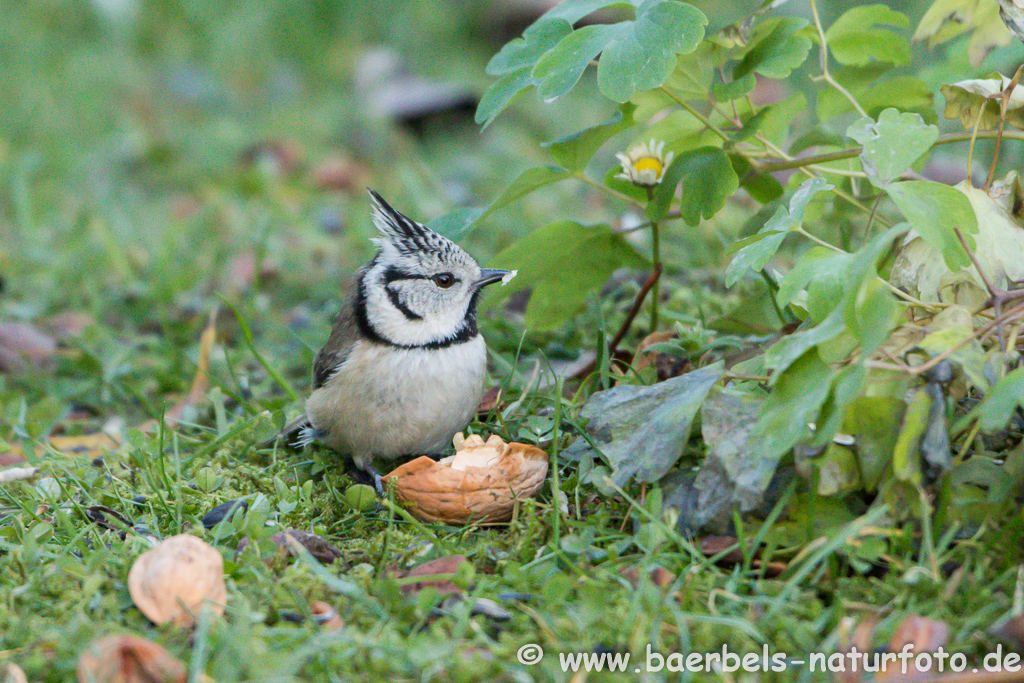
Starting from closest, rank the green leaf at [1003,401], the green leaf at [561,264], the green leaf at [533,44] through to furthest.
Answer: the green leaf at [1003,401] → the green leaf at [533,44] → the green leaf at [561,264]

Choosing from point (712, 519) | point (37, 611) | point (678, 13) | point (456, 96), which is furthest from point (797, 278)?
point (456, 96)

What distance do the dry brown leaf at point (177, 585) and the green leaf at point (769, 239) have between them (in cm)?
148

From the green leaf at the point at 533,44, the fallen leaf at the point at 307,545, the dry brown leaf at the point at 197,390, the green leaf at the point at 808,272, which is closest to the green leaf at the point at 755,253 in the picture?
the green leaf at the point at 808,272

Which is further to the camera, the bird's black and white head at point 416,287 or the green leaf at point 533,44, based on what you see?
the bird's black and white head at point 416,287

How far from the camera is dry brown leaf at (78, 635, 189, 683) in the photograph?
6.61 feet

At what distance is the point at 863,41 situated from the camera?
312 centimetres

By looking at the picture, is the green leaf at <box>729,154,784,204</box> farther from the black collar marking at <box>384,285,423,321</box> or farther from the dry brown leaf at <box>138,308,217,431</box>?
the dry brown leaf at <box>138,308,217,431</box>

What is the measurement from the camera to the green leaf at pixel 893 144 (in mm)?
2424

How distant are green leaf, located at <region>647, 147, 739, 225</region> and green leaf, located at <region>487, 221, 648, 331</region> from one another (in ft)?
1.10

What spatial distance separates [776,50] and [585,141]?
654mm

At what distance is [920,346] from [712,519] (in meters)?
0.66

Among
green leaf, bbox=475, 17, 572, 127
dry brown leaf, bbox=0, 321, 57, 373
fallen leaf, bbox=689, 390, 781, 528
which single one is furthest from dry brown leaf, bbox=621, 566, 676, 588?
dry brown leaf, bbox=0, 321, 57, 373

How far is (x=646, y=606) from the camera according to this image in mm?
2213

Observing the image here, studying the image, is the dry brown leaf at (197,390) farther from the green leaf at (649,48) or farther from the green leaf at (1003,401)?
the green leaf at (1003,401)
